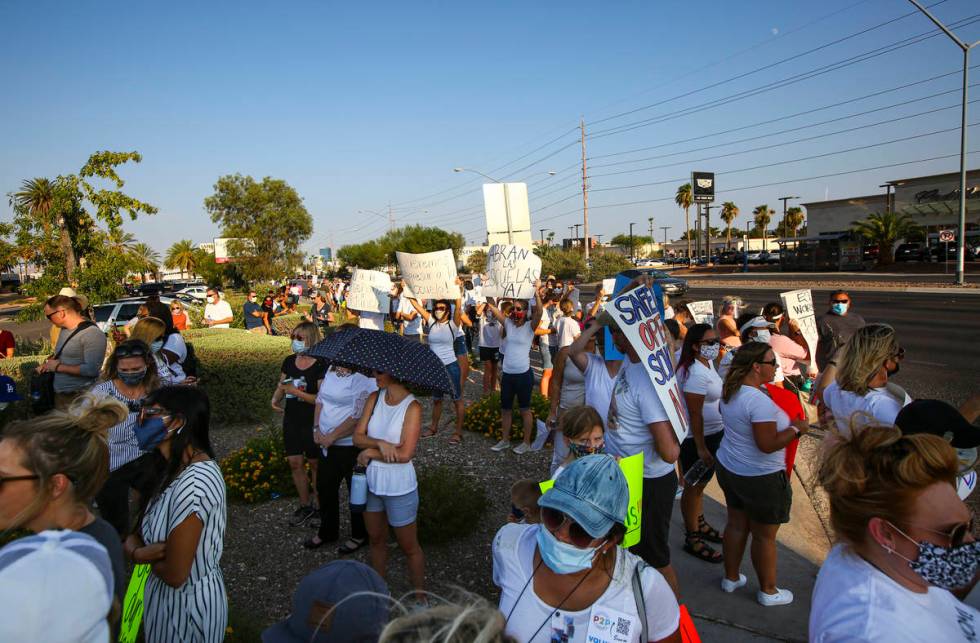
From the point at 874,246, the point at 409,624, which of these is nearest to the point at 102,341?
the point at 409,624

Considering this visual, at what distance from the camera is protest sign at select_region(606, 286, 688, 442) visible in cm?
342

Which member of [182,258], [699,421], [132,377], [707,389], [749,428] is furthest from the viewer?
[182,258]

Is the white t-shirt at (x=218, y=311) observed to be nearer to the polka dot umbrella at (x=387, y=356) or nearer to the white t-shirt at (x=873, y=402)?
the polka dot umbrella at (x=387, y=356)

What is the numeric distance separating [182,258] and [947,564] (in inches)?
3507

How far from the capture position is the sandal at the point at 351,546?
4.66 metres

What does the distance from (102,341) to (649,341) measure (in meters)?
5.18

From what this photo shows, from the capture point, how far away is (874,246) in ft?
157

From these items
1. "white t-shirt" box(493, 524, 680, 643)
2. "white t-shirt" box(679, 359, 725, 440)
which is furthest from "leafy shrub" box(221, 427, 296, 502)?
"white t-shirt" box(493, 524, 680, 643)

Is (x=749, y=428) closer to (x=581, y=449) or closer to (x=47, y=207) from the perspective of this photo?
(x=581, y=449)

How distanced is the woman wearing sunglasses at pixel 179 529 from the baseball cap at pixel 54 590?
2.16 feet

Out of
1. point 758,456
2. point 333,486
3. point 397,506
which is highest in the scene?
point 758,456

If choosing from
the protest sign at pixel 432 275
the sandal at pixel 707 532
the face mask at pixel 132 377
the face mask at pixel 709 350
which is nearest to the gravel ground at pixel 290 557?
the face mask at pixel 132 377

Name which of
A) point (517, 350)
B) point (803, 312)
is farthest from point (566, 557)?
point (803, 312)

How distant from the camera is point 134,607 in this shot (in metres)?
2.42
